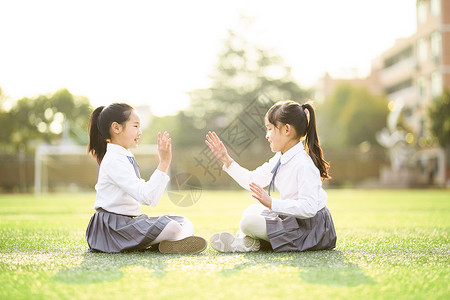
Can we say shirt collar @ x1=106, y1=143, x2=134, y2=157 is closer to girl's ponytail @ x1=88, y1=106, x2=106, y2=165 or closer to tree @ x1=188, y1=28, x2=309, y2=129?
girl's ponytail @ x1=88, y1=106, x2=106, y2=165

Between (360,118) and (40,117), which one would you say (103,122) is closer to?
(40,117)

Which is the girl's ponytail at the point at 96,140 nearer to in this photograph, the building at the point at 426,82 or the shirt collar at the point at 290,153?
the shirt collar at the point at 290,153

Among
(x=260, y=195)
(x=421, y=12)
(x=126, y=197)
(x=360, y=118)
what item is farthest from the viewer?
(x=360, y=118)

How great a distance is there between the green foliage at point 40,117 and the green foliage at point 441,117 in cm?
1426

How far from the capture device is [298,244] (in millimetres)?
3352

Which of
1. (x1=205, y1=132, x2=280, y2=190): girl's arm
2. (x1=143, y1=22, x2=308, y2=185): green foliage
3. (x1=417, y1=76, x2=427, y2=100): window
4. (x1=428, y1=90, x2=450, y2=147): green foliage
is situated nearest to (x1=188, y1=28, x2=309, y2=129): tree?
(x1=143, y1=22, x2=308, y2=185): green foliage

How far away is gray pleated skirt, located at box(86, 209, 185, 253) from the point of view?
3273 mm

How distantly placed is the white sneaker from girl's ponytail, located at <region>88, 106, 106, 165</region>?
2.97 feet

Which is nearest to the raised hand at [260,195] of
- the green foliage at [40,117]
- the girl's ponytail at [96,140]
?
the girl's ponytail at [96,140]

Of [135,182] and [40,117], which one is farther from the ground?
[40,117]

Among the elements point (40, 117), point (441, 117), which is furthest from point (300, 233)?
point (441, 117)

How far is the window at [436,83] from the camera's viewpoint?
28.3 metres

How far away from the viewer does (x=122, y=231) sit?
3293 mm

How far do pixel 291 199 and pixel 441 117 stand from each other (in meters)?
22.2
